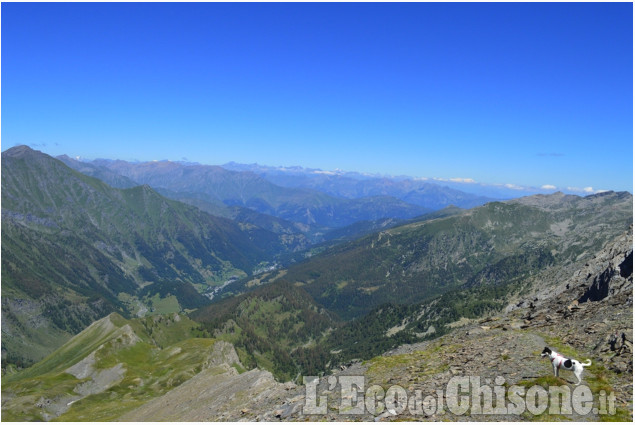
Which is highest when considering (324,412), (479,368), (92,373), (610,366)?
(610,366)

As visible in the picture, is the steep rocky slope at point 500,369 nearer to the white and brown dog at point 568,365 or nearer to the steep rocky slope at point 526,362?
the steep rocky slope at point 526,362

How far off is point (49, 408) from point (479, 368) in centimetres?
16230

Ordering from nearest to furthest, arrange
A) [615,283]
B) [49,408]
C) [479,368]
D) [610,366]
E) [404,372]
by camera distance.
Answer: [610,366], [479,368], [404,372], [615,283], [49,408]

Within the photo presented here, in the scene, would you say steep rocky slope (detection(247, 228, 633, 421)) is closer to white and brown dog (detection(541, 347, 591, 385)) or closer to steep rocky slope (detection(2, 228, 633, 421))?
steep rocky slope (detection(2, 228, 633, 421))

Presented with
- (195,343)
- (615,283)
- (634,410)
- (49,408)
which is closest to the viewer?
(634,410)

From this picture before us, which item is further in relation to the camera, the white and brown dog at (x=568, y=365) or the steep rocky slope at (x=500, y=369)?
the steep rocky slope at (x=500, y=369)

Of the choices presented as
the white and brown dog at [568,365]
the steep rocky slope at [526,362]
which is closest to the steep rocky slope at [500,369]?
the steep rocky slope at [526,362]

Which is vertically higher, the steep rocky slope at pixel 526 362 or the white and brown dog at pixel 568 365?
the white and brown dog at pixel 568 365

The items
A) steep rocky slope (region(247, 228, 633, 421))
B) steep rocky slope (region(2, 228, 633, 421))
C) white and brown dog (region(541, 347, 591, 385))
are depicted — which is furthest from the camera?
steep rocky slope (region(2, 228, 633, 421))

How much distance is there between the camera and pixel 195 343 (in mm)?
195625

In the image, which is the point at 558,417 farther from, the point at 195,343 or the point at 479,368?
the point at 195,343

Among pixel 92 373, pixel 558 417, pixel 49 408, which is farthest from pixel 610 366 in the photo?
pixel 92 373

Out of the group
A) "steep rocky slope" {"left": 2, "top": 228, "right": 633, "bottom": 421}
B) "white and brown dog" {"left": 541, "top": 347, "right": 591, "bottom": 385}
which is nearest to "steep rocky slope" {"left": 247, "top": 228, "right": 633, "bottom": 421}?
"steep rocky slope" {"left": 2, "top": 228, "right": 633, "bottom": 421}

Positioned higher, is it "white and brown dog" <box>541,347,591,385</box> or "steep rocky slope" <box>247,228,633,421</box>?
"white and brown dog" <box>541,347,591,385</box>
